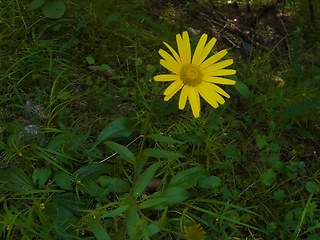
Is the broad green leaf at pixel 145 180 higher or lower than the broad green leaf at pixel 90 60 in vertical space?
lower

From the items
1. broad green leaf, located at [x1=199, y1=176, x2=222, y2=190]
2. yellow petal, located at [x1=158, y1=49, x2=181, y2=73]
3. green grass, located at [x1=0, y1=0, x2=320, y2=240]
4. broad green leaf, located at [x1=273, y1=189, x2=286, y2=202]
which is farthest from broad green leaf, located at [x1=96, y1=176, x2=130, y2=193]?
broad green leaf, located at [x1=273, y1=189, x2=286, y2=202]

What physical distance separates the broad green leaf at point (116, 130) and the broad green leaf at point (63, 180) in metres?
0.22

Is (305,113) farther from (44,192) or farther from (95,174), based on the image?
(44,192)

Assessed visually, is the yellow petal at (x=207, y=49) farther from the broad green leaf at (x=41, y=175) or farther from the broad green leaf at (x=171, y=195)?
the broad green leaf at (x=41, y=175)

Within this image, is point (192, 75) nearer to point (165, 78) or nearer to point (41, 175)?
point (165, 78)

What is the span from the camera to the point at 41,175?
1.94 metres

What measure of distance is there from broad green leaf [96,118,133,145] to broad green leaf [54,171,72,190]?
216 mm

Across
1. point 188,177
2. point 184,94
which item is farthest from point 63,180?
point 184,94

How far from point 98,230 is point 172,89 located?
0.68 meters

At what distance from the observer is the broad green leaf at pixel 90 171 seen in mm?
1981

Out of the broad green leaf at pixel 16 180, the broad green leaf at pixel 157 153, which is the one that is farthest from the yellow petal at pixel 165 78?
the broad green leaf at pixel 16 180

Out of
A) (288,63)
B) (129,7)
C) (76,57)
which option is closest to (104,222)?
(76,57)

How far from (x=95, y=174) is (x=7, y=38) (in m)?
0.97

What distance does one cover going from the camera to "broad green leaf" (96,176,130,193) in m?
1.95
